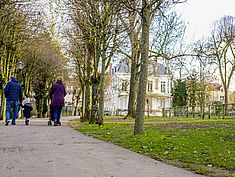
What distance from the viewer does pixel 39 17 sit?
2914cm

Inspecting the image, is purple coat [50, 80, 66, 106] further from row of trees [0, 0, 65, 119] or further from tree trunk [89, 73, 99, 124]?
row of trees [0, 0, 65, 119]

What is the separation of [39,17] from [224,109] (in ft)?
49.3

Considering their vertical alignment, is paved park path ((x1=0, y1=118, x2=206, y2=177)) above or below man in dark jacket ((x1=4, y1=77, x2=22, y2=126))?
below

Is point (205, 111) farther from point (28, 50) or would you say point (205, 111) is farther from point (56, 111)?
point (56, 111)

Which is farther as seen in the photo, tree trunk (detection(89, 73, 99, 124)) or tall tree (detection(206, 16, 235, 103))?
tall tree (detection(206, 16, 235, 103))

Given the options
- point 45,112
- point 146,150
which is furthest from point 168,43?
point 45,112

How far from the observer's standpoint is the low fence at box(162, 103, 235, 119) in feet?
103

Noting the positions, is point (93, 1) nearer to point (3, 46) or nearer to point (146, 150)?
point (146, 150)

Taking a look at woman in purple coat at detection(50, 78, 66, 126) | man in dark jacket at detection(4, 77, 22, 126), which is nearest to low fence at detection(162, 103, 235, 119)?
woman in purple coat at detection(50, 78, 66, 126)

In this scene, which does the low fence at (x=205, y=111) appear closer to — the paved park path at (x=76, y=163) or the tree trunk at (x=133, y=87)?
the tree trunk at (x=133, y=87)

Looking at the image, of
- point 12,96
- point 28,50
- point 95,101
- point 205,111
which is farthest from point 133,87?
point 12,96

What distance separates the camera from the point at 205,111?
3584cm

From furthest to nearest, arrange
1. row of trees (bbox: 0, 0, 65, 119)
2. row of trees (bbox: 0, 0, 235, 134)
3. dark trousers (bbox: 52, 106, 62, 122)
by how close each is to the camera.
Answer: row of trees (bbox: 0, 0, 65, 119), dark trousers (bbox: 52, 106, 62, 122), row of trees (bbox: 0, 0, 235, 134)

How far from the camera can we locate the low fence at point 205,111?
31.3 meters
